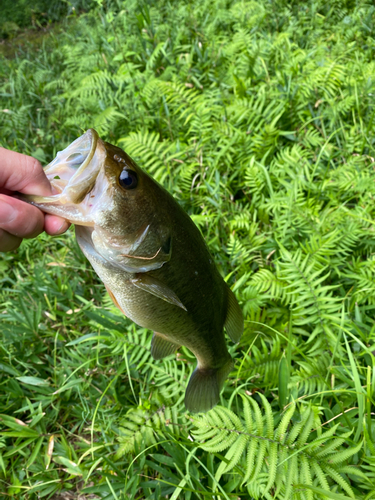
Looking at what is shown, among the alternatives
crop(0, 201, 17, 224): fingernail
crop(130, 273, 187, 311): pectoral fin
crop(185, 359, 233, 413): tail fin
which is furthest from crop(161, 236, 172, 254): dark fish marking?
crop(185, 359, 233, 413): tail fin

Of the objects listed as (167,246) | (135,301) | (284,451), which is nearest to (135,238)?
(167,246)

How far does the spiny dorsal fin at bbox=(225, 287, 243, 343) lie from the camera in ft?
5.84

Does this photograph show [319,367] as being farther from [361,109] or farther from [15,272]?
[15,272]

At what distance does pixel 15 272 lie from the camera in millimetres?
3453

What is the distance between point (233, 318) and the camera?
1789mm

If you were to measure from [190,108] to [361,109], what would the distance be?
5.32 feet

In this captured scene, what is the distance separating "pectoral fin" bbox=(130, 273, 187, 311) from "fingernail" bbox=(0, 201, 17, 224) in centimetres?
51

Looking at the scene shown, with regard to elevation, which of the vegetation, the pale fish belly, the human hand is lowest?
the vegetation

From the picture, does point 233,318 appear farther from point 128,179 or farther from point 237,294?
point 128,179

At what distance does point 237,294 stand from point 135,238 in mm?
1251

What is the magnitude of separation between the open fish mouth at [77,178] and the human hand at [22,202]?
0.05 m

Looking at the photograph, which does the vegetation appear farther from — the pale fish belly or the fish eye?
the fish eye

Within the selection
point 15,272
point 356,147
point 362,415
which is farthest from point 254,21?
point 362,415

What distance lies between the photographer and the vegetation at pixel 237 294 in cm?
171
